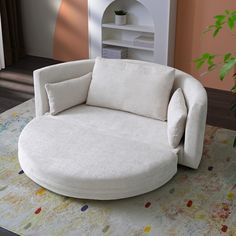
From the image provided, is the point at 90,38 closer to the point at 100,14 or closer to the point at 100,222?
the point at 100,14

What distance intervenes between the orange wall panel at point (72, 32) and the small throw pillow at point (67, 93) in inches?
68.3

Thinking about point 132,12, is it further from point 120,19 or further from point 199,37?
point 199,37

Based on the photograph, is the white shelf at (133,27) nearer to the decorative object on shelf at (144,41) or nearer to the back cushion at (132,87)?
the decorative object on shelf at (144,41)

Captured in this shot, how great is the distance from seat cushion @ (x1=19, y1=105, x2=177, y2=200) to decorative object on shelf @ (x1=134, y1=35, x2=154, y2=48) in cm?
156

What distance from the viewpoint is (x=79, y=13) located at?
4.84 metres

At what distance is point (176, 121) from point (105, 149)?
0.49 meters

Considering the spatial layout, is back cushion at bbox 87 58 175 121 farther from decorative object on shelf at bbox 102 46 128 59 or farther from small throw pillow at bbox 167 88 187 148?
decorative object on shelf at bbox 102 46 128 59

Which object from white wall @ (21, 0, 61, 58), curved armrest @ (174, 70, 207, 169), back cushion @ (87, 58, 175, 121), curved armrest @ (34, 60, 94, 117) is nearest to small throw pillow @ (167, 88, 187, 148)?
curved armrest @ (174, 70, 207, 169)

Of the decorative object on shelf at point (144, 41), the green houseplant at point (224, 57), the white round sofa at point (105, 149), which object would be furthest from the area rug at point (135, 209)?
the decorative object on shelf at point (144, 41)

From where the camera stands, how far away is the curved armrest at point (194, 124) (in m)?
2.67

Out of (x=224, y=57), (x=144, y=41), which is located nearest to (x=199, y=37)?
(x=144, y=41)

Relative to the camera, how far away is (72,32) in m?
5.01

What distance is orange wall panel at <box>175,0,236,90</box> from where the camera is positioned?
4062 mm

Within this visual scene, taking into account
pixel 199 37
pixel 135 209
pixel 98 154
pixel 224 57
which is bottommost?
pixel 135 209
